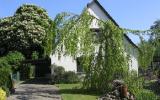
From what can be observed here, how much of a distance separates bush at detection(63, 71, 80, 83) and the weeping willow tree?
33.0 feet

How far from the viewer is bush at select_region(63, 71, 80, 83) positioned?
39.9m

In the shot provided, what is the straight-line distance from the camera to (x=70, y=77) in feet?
132

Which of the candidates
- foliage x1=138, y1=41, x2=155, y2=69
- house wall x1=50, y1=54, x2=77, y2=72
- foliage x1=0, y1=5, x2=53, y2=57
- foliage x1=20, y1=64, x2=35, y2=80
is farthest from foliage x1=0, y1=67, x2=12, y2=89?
foliage x1=0, y1=5, x2=53, y2=57

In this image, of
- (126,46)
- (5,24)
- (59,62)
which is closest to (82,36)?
(126,46)

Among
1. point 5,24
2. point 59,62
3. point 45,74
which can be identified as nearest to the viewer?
point 59,62

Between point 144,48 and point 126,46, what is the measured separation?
1137 mm

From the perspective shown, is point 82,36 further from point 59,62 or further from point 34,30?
point 34,30

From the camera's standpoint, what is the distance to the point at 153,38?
96.3ft

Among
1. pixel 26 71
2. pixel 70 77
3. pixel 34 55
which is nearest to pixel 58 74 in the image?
pixel 70 77

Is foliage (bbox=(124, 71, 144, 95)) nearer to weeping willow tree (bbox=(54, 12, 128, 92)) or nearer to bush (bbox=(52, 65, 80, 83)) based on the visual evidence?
weeping willow tree (bbox=(54, 12, 128, 92))

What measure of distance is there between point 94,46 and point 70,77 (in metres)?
11.2

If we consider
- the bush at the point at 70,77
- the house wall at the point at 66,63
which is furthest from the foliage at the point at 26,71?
the bush at the point at 70,77

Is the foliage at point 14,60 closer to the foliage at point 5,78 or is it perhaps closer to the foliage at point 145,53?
the foliage at point 5,78

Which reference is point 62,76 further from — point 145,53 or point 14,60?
point 145,53
